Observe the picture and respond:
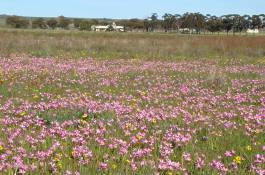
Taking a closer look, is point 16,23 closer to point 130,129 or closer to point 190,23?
point 190,23

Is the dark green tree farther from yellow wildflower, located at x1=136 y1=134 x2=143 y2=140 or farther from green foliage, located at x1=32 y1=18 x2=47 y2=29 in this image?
yellow wildflower, located at x1=136 y1=134 x2=143 y2=140

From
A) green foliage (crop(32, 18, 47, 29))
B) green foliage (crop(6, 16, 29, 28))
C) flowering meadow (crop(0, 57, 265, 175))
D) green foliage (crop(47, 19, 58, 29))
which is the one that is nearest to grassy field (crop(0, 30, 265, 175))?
flowering meadow (crop(0, 57, 265, 175))

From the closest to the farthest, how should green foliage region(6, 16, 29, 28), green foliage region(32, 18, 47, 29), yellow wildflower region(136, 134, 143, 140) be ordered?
yellow wildflower region(136, 134, 143, 140) → green foliage region(6, 16, 29, 28) → green foliage region(32, 18, 47, 29)

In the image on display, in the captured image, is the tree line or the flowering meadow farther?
the tree line

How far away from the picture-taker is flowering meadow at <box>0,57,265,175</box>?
239 inches

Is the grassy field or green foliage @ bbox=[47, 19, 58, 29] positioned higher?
green foliage @ bbox=[47, 19, 58, 29]

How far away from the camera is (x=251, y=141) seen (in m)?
7.66

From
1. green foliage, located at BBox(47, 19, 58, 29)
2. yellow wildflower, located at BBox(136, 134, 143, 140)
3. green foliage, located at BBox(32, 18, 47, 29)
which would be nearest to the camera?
yellow wildflower, located at BBox(136, 134, 143, 140)

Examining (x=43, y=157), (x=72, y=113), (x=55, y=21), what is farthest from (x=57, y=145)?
(x=55, y=21)

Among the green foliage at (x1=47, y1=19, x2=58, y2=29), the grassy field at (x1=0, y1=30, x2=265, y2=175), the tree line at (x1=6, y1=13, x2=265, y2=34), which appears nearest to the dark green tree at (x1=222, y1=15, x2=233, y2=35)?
the tree line at (x1=6, y1=13, x2=265, y2=34)

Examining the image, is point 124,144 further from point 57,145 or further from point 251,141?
point 251,141

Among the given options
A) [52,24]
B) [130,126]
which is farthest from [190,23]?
[130,126]

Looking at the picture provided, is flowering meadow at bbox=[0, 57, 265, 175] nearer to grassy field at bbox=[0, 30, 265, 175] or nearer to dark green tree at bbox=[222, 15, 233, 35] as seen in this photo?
grassy field at bbox=[0, 30, 265, 175]

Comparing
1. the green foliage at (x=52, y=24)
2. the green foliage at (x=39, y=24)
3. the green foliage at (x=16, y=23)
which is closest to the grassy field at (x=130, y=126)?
the green foliage at (x=16, y=23)
